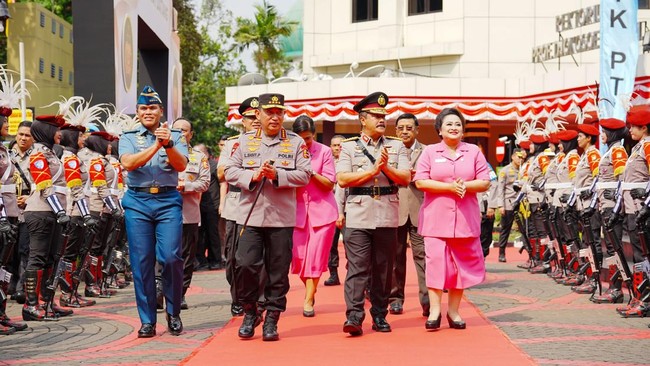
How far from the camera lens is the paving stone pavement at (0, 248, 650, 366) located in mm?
8656

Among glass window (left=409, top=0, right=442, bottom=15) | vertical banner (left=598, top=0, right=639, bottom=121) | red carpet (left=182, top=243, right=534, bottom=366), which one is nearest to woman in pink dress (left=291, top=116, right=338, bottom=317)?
red carpet (left=182, top=243, right=534, bottom=366)

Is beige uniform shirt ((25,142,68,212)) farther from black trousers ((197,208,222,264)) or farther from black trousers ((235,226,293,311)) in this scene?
black trousers ((197,208,222,264))

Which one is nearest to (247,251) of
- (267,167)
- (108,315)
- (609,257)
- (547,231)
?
(267,167)

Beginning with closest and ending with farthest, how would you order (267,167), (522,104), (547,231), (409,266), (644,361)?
(644,361) → (267,167) → (547,231) → (409,266) → (522,104)

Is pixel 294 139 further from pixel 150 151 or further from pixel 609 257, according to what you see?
pixel 609 257

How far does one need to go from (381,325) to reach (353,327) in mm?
549

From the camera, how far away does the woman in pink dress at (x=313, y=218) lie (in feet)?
37.3

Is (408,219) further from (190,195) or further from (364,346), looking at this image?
(364,346)

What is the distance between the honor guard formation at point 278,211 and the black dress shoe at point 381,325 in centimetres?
1

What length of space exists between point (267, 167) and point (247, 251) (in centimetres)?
80

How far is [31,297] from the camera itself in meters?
11.1

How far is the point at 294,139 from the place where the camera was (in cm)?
984

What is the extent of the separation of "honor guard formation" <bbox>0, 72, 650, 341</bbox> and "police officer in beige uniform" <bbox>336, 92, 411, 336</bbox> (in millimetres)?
14

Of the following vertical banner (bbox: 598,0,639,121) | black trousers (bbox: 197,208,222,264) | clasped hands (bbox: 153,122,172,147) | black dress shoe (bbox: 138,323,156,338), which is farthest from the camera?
vertical banner (bbox: 598,0,639,121)
